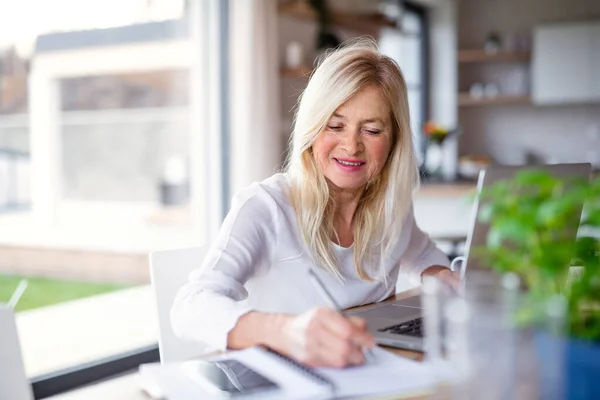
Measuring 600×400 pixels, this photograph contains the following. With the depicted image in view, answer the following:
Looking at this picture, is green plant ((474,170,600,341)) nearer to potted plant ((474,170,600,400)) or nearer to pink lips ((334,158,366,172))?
potted plant ((474,170,600,400))

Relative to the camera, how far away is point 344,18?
4.87 m

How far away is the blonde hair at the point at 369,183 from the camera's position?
1.63 m

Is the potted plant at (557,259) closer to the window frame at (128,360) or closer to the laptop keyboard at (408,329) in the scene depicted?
the laptop keyboard at (408,329)

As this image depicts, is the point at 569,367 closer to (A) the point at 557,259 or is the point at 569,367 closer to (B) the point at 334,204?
(A) the point at 557,259

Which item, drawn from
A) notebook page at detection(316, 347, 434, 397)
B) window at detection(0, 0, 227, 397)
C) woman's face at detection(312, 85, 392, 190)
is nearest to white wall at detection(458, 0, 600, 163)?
window at detection(0, 0, 227, 397)

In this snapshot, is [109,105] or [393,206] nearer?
[393,206]

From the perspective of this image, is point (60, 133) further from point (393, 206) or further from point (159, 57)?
point (393, 206)

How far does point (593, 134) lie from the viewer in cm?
648

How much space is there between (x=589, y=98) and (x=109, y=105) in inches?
166

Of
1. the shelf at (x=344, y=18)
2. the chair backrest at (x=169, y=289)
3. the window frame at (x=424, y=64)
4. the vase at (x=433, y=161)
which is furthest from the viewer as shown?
the window frame at (x=424, y=64)

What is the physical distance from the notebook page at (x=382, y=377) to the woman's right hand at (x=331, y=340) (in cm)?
2

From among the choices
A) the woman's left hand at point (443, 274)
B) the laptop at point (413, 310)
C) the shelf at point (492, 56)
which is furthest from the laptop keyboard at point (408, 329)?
the shelf at point (492, 56)

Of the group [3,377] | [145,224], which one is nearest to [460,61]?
[145,224]

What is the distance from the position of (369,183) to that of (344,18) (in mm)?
3246
